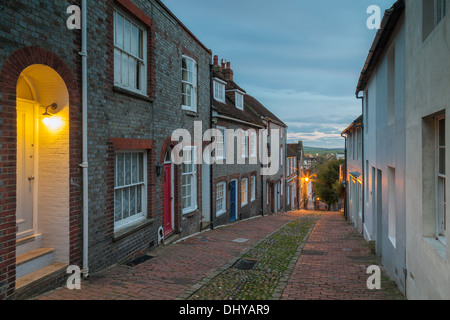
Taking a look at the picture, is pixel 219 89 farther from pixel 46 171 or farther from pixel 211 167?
pixel 46 171

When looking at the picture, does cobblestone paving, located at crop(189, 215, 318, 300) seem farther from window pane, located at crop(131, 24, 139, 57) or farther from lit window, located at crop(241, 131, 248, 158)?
lit window, located at crop(241, 131, 248, 158)

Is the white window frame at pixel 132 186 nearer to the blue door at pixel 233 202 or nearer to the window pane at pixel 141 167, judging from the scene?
the window pane at pixel 141 167

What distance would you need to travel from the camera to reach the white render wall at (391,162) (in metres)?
6.71

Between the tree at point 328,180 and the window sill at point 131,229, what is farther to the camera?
the tree at point 328,180

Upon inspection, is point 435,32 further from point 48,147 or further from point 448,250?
point 48,147

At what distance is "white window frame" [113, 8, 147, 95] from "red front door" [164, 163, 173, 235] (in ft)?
9.07

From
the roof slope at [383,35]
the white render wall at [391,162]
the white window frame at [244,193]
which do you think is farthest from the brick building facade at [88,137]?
the white window frame at [244,193]

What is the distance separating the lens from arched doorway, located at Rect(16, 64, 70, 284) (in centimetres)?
580

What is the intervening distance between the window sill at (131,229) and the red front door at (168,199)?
1.47 meters

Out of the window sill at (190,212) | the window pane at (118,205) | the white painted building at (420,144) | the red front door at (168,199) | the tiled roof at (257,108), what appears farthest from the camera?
the tiled roof at (257,108)

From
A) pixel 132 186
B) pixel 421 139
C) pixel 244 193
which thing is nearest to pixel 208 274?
pixel 132 186

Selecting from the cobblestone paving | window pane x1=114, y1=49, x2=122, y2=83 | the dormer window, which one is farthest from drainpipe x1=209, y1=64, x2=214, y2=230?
window pane x1=114, y1=49, x2=122, y2=83

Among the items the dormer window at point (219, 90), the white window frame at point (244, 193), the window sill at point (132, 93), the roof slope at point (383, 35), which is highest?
the dormer window at point (219, 90)

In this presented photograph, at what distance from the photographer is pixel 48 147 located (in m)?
5.98
